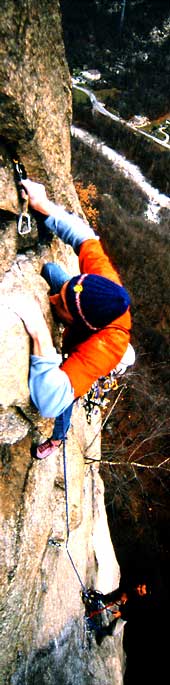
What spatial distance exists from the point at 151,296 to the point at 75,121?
79.6 feet

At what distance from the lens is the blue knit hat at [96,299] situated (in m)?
2.77

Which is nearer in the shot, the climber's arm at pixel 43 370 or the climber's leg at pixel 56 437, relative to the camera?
the climber's arm at pixel 43 370

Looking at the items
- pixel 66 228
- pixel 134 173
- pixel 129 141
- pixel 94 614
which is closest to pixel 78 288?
pixel 66 228

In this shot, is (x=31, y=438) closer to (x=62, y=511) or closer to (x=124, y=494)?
(x=62, y=511)

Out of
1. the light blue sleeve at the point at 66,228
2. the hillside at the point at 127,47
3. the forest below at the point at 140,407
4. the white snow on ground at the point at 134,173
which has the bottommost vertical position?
the forest below at the point at 140,407

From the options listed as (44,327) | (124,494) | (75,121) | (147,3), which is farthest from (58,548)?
(147,3)

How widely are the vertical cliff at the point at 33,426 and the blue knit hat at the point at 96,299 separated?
15.2 inches

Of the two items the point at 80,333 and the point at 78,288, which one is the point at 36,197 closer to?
the point at 78,288

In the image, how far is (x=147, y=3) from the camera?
6150cm

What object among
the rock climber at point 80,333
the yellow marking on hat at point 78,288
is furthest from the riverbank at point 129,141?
the yellow marking on hat at point 78,288

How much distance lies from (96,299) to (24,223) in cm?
86

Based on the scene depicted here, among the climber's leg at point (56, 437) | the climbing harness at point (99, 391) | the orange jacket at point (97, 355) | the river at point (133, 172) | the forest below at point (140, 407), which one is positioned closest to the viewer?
the orange jacket at point (97, 355)

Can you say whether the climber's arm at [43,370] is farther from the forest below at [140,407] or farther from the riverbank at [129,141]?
the riverbank at [129,141]

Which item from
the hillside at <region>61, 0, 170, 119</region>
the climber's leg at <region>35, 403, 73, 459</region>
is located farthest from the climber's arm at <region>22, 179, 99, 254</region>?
the hillside at <region>61, 0, 170, 119</region>
